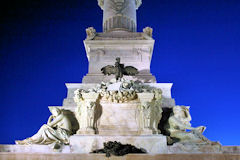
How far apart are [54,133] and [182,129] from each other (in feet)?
23.0

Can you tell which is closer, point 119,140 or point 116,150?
point 116,150

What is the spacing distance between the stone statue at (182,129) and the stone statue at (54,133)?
5.66 m

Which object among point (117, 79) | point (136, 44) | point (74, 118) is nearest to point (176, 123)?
point (117, 79)

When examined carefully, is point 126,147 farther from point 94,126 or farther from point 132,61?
point 132,61

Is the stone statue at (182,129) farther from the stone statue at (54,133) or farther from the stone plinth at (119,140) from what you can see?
the stone statue at (54,133)

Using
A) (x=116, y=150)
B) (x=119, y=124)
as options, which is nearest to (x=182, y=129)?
(x=119, y=124)

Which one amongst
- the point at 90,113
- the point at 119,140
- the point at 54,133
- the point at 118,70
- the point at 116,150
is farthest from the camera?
the point at 118,70

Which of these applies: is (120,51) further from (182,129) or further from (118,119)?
(182,129)

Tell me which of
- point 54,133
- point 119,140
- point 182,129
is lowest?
point 119,140

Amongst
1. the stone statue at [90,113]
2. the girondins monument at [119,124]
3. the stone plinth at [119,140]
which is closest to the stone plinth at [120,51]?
the girondins monument at [119,124]

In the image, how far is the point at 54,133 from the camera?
546 inches

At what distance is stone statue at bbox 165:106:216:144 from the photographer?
13.4 metres

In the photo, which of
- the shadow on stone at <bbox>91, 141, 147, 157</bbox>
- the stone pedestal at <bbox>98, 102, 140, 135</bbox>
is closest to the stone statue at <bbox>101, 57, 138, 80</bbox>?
the stone pedestal at <bbox>98, 102, 140, 135</bbox>

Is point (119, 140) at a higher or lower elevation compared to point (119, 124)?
lower
